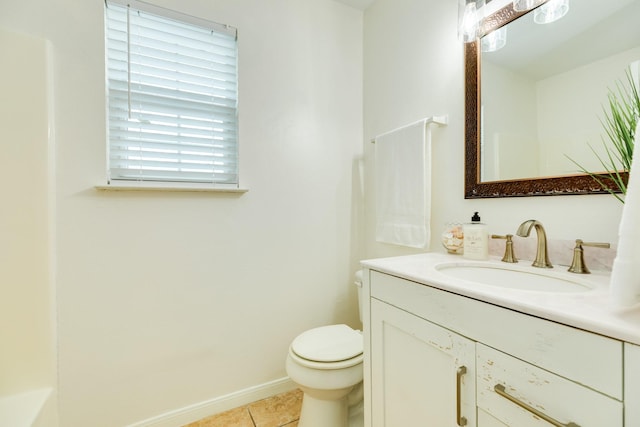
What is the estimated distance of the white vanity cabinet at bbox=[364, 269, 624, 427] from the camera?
0.45 metres

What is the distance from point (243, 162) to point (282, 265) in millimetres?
629

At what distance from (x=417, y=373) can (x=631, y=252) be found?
1.86 feet

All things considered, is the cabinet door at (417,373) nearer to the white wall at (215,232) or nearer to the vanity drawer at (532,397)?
the vanity drawer at (532,397)

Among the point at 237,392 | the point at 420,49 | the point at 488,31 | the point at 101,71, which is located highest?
the point at 420,49

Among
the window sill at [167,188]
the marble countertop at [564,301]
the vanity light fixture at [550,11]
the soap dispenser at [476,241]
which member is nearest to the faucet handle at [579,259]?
the marble countertop at [564,301]

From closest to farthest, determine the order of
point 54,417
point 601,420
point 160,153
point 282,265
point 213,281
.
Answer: point 601,420, point 54,417, point 160,153, point 213,281, point 282,265

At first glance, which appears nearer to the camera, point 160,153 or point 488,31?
point 488,31

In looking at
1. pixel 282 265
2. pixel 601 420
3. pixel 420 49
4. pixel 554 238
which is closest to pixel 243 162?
pixel 282 265

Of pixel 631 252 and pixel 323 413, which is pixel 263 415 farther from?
pixel 631 252

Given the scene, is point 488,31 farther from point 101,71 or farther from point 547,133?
point 101,71

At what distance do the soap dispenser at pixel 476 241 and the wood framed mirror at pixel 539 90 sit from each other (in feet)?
0.51

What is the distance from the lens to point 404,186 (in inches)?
55.2

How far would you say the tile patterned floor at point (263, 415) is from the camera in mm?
1345

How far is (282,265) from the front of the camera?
1.58 m
